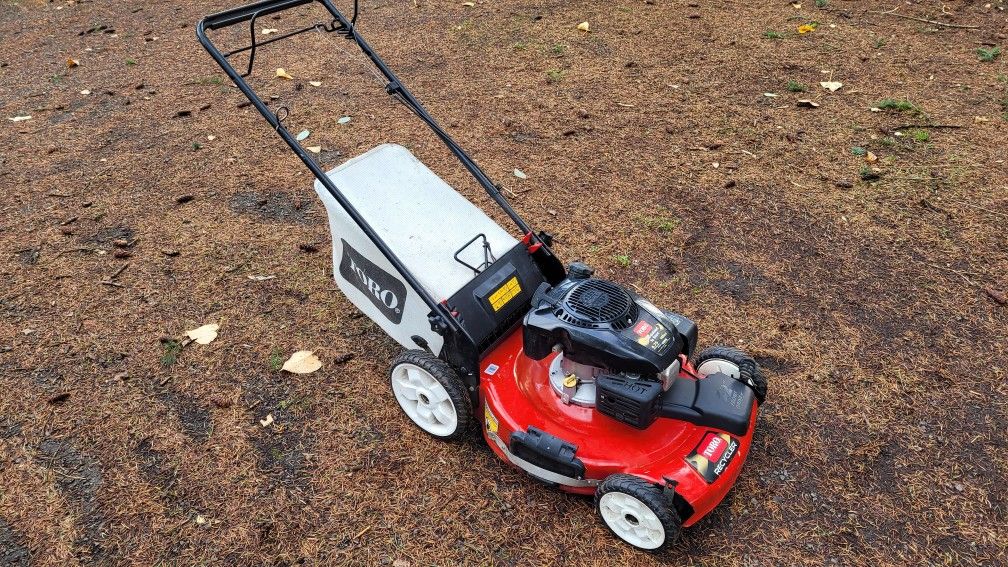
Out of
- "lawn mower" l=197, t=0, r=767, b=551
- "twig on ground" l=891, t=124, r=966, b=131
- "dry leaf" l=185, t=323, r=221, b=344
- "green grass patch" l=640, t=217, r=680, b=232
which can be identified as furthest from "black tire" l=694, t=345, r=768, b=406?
"twig on ground" l=891, t=124, r=966, b=131

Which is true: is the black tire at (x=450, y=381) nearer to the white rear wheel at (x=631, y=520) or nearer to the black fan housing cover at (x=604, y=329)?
the black fan housing cover at (x=604, y=329)

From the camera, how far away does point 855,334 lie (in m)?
3.26

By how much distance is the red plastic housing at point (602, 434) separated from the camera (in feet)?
7.53

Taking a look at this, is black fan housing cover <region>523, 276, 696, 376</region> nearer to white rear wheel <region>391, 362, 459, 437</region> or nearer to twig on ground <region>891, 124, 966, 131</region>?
white rear wheel <region>391, 362, 459, 437</region>

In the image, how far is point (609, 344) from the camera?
87.4 inches

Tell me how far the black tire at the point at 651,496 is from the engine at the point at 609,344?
0.60ft

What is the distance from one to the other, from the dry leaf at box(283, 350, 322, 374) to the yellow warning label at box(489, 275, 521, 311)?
1.01m

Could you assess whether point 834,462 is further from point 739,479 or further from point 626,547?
point 626,547

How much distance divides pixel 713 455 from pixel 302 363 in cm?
186

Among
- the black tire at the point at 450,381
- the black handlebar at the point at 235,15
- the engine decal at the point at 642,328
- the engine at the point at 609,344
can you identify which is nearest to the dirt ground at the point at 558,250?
the black tire at the point at 450,381

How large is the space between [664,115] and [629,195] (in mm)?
1156

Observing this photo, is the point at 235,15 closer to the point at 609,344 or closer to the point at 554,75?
the point at 609,344

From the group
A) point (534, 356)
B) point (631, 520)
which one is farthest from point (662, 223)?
point (631, 520)

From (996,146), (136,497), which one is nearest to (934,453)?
(996,146)
